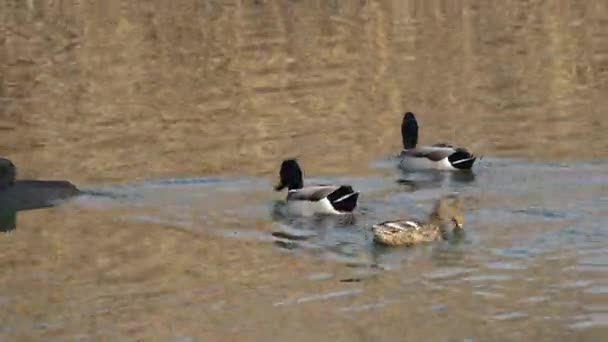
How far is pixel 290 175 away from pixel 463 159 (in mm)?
2957

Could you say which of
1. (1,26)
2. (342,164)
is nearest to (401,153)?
(342,164)

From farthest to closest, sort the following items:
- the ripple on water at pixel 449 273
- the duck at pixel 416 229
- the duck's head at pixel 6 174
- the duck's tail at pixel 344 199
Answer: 1. the duck's head at pixel 6 174
2. the duck's tail at pixel 344 199
3. the duck at pixel 416 229
4. the ripple on water at pixel 449 273

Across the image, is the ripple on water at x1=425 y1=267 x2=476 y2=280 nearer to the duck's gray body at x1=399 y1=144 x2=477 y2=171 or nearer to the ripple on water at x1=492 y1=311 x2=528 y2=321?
the ripple on water at x1=492 y1=311 x2=528 y2=321

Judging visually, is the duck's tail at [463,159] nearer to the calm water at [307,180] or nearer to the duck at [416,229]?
the calm water at [307,180]

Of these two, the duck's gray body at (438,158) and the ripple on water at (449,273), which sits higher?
the duck's gray body at (438,158)

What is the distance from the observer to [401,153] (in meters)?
22.0

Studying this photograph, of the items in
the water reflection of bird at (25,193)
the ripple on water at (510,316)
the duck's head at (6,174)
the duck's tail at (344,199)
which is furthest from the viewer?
the duck's head at (6,174)

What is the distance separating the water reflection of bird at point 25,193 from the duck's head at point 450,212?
544 cm

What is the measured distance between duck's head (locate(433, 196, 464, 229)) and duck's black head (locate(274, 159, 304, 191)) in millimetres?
2275

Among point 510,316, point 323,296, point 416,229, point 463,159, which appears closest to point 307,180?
point 463,159

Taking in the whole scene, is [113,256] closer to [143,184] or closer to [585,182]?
[143,184]

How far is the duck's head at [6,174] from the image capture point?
19.9 metres

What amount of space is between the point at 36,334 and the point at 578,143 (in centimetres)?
1176

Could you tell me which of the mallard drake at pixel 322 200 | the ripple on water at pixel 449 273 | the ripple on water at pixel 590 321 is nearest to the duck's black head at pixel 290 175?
the mallard drake at pixel 322 200
